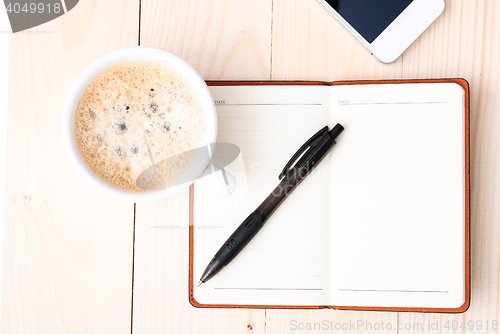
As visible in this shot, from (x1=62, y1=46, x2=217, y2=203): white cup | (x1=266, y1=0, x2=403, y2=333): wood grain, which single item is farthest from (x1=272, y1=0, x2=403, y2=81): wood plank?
(x1=62, y1=46, x2=217, y2=203): white cup

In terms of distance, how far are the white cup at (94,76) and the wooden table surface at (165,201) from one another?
10cm

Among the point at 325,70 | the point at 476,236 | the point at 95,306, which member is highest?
the point at 325,70

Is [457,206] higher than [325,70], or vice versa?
[325,70]

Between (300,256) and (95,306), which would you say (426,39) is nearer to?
(300,256)

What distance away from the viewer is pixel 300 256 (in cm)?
49

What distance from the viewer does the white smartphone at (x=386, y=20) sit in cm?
49

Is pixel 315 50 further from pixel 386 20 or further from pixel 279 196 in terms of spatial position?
pixel 279 196

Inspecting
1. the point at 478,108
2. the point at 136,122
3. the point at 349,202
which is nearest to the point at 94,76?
the point at 136,122

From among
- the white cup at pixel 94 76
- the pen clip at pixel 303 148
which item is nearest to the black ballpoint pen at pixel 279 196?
the pen clip at pixel 303 148

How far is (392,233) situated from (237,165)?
8.5 inches

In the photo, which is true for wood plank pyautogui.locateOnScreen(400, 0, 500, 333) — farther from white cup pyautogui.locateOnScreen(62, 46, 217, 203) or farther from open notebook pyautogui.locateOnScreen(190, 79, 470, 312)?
white cup pyautogui.locateOnScreen(62, 46, 217, 203)

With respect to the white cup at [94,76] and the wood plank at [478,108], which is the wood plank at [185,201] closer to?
the white cup at [94,76]

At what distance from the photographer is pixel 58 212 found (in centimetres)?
52

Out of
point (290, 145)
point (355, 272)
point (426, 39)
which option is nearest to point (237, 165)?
point (290, 145)
